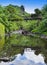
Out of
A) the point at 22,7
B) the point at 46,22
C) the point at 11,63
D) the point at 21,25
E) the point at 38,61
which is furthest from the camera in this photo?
the point at 22,7

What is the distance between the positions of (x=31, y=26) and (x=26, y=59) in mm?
48495

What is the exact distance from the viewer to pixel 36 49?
106 feet

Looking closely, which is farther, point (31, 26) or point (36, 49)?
point (31, 26)

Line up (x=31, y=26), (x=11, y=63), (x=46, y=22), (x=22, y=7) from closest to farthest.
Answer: (x=11, y=63) < (x=46, y=22) < (x=31, y=26) < (x=22, y=7)

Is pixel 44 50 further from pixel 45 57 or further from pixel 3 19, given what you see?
pixel 3 19

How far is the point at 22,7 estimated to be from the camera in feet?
399

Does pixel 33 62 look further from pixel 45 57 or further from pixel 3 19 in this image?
pixel 3 19

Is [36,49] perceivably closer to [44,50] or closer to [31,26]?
[44,50]

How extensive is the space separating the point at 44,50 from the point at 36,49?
1407 millimetres

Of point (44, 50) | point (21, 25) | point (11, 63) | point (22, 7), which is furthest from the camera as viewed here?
point (22, 7)

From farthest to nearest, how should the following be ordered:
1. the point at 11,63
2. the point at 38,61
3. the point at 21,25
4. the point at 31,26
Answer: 1. the point at 21,25
2. the point at 31,26
3. the point at 38,61
4. the point at 11,63

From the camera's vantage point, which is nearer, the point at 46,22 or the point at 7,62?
the point at 7,62

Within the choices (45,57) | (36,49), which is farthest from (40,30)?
(45,57)

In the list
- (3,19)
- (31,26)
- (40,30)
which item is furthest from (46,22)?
(31,26)
